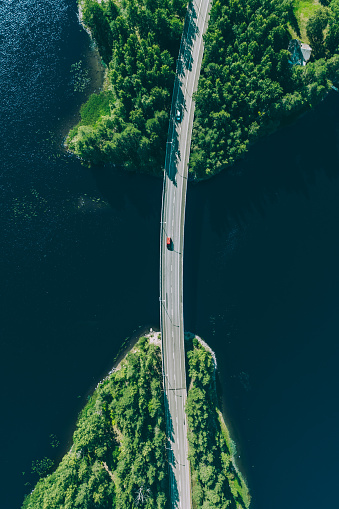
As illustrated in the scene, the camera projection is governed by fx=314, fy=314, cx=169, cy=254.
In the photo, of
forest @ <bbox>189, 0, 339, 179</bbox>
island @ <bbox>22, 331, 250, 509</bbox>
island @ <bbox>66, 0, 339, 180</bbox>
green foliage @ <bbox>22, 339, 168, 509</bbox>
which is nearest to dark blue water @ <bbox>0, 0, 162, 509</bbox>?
green foliage @ <bbox>22, 339, 168, 509</bbox>

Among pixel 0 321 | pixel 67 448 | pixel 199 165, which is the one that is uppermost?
pixel 199 165

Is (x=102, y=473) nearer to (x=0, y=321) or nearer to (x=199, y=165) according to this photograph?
(x=0, y=321)

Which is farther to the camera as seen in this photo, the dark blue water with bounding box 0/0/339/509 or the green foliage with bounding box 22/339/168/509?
the dark blue water with bounding box 0/0/339/509

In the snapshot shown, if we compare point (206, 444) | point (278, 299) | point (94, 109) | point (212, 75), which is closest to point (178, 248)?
point (278, 299)

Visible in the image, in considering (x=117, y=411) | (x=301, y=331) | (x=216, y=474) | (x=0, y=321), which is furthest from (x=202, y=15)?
(x=216, y=474)

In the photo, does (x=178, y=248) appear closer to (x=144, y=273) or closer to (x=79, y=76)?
(x=144, y=273)

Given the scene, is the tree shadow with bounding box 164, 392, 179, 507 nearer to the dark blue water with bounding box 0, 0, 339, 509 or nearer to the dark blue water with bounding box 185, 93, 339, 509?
the dark blue water with bounding box 0, 0, 339, 509
